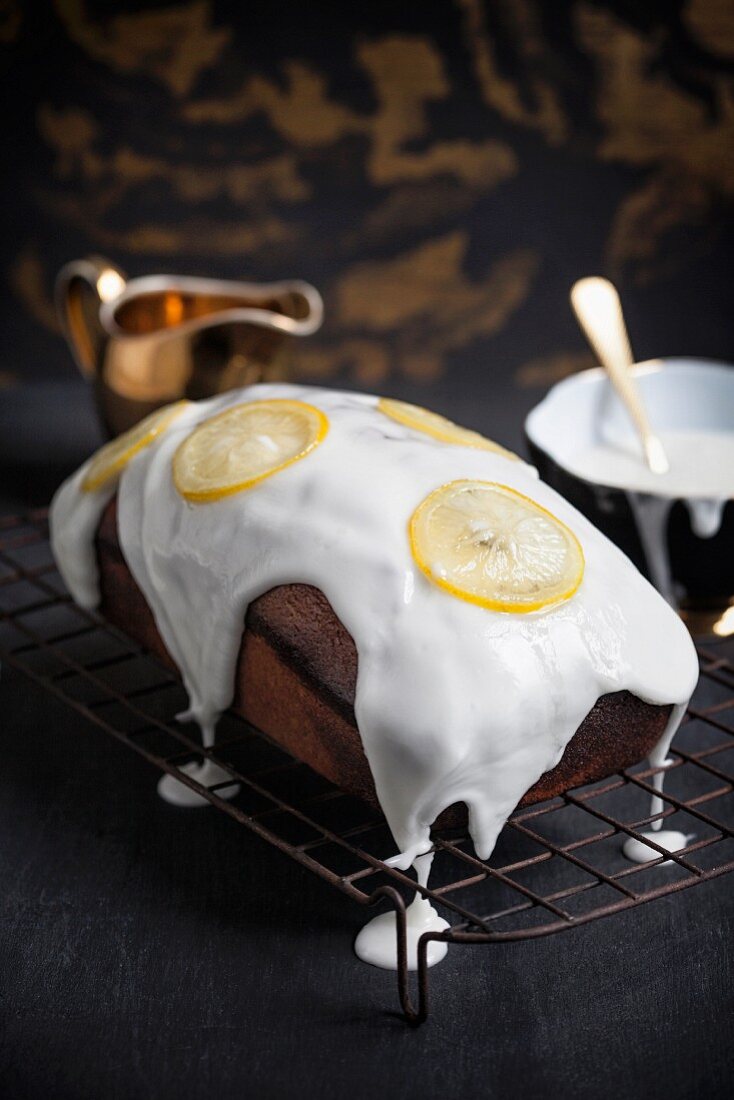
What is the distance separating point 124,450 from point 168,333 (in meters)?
0.55

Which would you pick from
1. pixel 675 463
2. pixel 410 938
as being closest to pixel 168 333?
pixel 675 463

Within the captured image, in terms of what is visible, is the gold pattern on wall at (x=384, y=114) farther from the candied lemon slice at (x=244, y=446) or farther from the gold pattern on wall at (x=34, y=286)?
the candied lemon slice at (x=244, y=446)

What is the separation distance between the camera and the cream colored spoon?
2.16 metres

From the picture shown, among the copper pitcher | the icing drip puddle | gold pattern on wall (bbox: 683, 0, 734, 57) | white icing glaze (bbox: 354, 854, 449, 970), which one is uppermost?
gold pattern on wall (bbox: 683, 0, 734, 57)

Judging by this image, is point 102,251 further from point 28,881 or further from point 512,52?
point 28,881

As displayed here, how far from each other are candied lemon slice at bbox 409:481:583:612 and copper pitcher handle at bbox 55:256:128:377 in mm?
1190

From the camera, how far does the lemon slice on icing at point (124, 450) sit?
177cm

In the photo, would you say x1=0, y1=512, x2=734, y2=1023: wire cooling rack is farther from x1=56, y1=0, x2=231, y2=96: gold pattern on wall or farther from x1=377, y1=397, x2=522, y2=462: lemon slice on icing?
x1=56, y1=0, x2=231, y2=96: gold pattern on wall

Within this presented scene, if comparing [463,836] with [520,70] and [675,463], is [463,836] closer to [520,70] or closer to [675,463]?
[675,463]

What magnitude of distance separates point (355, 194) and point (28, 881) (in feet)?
6.60

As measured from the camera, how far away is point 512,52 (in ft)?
9.66

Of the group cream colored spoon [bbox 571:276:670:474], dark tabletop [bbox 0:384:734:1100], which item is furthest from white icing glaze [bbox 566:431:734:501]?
dark tabletop [bbox 0:384:734:1100]

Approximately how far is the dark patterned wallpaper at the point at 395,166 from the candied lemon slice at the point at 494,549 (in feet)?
5.57

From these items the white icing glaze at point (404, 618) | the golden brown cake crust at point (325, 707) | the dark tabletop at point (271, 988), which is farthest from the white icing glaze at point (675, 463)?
the dark tabletop at point (271, 988)
